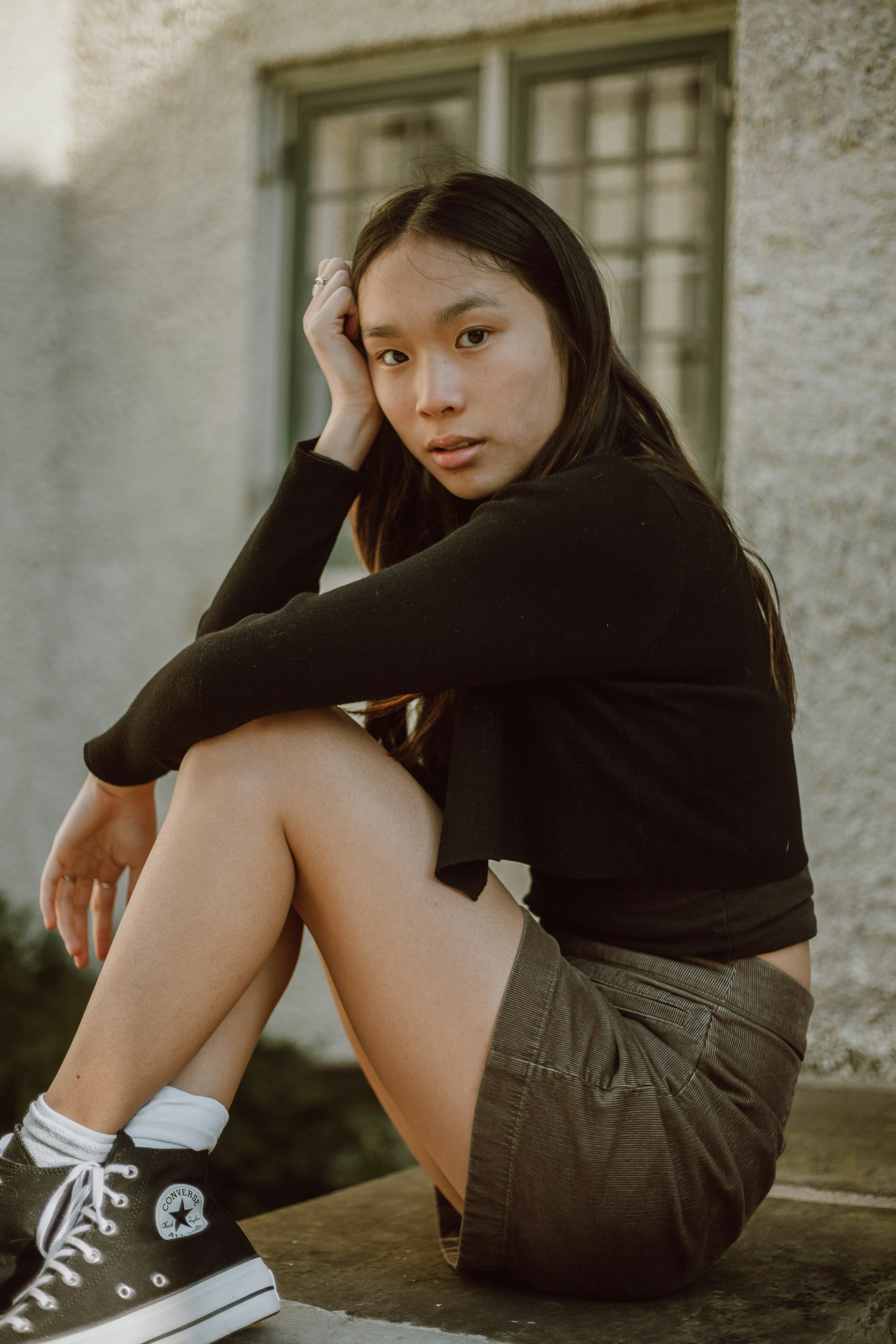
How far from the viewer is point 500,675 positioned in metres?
1.39

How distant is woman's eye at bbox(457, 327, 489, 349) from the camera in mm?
1600

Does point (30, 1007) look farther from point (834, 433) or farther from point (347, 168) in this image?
point (347, 168)

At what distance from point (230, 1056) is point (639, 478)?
33.0 inches

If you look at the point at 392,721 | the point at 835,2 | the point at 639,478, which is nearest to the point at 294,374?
the point at 835,2

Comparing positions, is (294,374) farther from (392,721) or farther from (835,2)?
(392,721)

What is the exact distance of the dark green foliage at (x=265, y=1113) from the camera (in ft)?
9.43

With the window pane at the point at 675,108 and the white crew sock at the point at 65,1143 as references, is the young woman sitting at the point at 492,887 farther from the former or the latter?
the window pane at the point at 675,108

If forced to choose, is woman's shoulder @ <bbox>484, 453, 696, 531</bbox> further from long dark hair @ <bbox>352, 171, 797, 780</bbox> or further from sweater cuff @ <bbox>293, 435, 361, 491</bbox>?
sweater cuff @ <bbox>293, 435, 361, 491</bbox>

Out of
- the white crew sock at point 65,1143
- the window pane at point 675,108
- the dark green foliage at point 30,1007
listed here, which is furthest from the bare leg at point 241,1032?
the window pane at point 675,108

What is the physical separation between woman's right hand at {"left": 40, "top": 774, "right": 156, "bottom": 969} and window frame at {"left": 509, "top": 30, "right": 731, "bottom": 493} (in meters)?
2.12

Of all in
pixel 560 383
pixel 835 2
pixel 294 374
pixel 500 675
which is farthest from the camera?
pixel 294 374

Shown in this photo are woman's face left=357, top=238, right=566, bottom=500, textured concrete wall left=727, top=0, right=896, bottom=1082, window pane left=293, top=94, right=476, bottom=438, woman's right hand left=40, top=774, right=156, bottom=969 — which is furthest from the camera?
window pane left=293, top=94, right=476, bottom=438

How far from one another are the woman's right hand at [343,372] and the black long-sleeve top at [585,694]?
0.45 meters

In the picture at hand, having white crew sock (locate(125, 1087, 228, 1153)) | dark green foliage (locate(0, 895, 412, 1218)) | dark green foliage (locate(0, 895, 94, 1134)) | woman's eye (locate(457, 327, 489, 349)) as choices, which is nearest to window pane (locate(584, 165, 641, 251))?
woman's eye (locate(457, 327, 489, 349))
